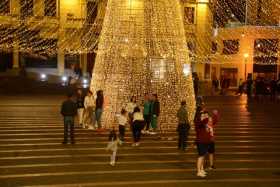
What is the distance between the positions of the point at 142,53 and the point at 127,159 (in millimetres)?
4758

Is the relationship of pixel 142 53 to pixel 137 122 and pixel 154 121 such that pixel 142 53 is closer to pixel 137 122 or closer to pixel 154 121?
pixel 154 121

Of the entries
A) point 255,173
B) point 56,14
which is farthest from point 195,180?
point 56,14

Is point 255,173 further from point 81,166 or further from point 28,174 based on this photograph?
point 28,174

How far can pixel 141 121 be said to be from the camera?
15055mm

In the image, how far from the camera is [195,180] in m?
11.4

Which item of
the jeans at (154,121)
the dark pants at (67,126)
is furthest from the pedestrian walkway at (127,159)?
the jeans at (154,121)

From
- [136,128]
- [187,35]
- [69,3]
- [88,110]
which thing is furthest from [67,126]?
[69,3]

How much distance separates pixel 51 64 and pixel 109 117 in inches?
1027

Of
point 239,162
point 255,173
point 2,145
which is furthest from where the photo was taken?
point 2,145

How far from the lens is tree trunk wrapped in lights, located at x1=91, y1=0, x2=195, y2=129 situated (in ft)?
55.7

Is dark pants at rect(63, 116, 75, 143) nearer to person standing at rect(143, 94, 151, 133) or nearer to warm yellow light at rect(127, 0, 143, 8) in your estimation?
person standing at rect(143, 94, 151, 133)

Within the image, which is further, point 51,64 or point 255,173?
point 51,64

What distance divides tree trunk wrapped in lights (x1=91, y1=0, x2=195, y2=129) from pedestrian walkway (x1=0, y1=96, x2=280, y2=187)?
1.48 metres

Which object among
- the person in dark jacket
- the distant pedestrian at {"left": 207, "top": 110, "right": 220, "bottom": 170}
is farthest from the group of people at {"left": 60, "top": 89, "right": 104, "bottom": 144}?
the distant pedestrian at {"left": 207, "top": 110, "right": 220, "bottom": 170}
